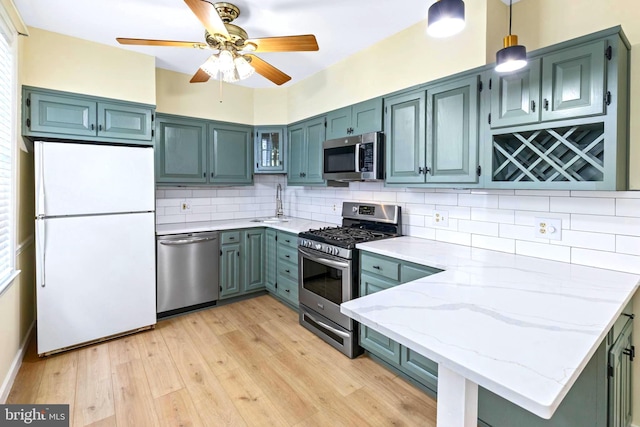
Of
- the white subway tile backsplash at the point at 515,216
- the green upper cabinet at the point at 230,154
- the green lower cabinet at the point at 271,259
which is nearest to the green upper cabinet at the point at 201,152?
the green upper cabinet at the point at 230,154

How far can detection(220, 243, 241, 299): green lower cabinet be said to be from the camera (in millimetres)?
3574

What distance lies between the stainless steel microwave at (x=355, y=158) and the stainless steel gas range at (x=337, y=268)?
359 mm

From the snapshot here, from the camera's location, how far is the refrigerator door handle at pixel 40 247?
2469mm

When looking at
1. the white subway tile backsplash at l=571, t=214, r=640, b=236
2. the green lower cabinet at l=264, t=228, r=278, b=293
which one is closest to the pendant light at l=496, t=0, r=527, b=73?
the white subway tile backsplash at l=571, t=214, r=640, b=236

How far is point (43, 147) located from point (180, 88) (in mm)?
1568

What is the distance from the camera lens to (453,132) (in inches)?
87.6

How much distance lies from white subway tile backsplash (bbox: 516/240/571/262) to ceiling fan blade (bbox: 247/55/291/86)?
2144 mm

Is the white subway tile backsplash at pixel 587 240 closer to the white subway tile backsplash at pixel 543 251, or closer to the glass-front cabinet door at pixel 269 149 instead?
the white subway tile backsplash at pixel 543 251

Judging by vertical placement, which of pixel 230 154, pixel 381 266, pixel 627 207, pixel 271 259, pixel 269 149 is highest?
pixel 269 149

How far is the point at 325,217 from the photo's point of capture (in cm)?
389

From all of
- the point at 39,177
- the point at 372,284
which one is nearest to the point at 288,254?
the point at 372,284

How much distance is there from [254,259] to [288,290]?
603mm

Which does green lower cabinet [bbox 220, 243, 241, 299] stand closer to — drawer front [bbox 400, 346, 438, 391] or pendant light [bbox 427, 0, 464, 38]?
drawer front [bbox 400, 346, 438, 391]

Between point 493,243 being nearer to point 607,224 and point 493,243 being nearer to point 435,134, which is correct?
point 607,224
